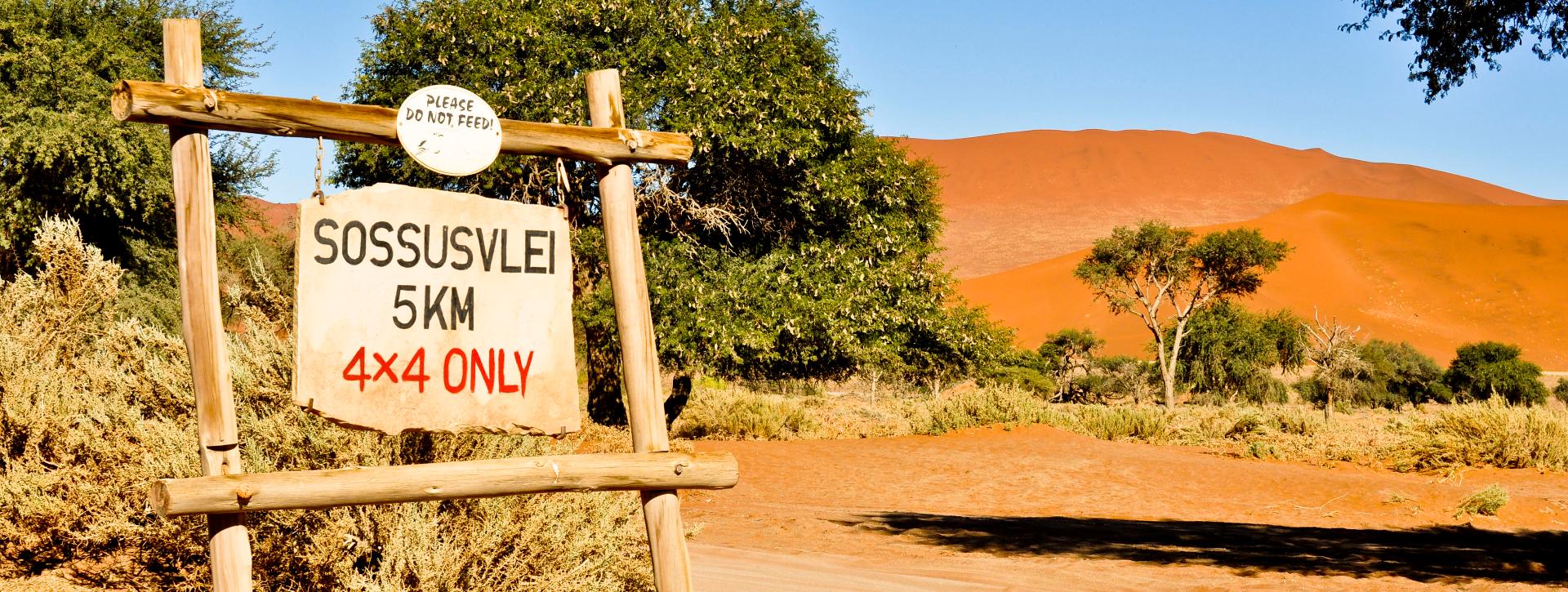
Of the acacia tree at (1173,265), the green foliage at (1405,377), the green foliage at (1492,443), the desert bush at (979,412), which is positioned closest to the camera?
the green foliage at (1492,443)

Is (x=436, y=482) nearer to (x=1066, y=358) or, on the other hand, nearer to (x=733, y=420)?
(x=733, y=420)

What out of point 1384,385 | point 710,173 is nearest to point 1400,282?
point 1384,385

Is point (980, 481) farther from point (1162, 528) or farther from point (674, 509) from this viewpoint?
point (674, 509)

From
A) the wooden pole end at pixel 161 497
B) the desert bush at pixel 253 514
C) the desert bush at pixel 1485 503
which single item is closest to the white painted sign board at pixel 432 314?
the wooden pole end at pixel 161 497

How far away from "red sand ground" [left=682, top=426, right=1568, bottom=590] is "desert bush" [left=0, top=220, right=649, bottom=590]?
232 cm

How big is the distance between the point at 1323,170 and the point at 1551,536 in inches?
7116

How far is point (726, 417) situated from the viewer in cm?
2216

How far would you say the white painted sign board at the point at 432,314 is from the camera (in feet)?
12.6

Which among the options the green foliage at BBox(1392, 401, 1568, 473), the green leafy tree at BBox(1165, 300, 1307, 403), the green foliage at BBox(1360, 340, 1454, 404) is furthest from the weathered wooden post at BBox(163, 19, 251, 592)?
the green foliage at BBox(1360, 340, 1454, 404)

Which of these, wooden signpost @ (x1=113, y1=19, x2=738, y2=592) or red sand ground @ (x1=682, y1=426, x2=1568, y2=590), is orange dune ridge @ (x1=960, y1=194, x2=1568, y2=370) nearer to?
red sand ground @ (x1=682, y1=426, x2=1568, y2=590)

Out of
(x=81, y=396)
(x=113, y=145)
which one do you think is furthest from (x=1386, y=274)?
(x=81, y=396)

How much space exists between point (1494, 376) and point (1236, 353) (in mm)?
8335

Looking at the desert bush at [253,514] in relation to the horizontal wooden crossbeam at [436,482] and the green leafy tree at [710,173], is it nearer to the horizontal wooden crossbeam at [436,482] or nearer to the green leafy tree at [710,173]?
the horizontal wooden crossbeam at [436,482]

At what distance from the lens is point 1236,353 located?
A: 41000mm
